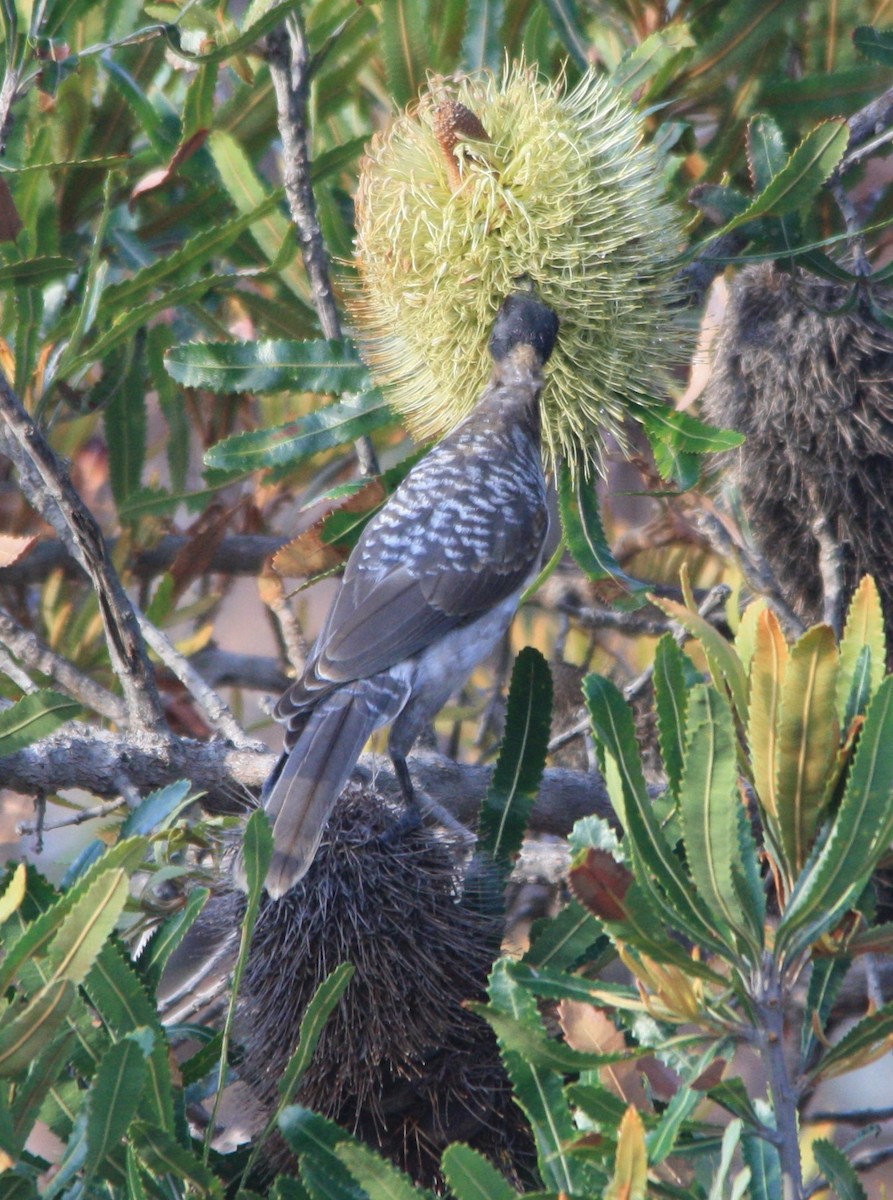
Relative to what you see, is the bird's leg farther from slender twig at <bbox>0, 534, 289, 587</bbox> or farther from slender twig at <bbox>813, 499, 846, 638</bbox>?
slender twig at <bbox>0, 534, 289, 587</bbox>

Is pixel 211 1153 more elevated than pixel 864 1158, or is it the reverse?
pixel 211 1153

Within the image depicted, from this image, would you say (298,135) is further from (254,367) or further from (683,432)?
(683,432)

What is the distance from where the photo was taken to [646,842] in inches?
60.4

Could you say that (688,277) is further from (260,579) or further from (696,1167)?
(696,1167)

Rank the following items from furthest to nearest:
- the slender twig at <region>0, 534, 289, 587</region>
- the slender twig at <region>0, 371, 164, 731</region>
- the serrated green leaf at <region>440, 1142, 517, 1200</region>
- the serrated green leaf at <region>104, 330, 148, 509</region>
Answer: the slender twig at <region>0, 534, 289, 587</region>, the serrated green leaf at <region>104, 330, 148, 509</region>, the slender twig at <region>0, 371, 164, 731</region>, the serrated green leaf at <region>440, 1142, 517, 1200</region>

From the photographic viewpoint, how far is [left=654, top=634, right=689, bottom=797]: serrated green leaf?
5.53ft

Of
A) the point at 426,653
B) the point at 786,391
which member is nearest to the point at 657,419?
the point at 786,391

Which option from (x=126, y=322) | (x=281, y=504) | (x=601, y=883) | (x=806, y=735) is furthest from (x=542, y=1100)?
(x=281, y=504)

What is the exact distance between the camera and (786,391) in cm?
280

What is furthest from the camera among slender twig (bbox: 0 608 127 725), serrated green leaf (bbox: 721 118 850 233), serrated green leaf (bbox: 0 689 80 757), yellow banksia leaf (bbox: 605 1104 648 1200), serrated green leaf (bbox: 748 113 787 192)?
slender twig (bbox: 0 608 127 725)

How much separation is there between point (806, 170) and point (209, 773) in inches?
65.2

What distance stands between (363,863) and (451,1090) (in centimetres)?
35

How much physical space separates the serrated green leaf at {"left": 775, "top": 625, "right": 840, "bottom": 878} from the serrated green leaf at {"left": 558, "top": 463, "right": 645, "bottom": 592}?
1.03 m

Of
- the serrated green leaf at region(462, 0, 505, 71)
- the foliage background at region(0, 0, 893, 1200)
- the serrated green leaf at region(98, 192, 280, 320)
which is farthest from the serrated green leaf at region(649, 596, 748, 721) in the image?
the serrated green leaf at region(462, 0, 505, 71)
